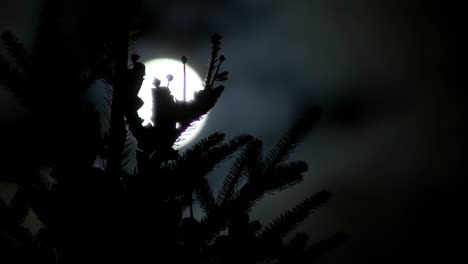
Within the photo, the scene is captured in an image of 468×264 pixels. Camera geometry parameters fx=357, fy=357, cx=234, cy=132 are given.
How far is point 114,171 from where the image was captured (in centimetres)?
128

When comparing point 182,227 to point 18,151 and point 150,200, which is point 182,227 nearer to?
point 150,200

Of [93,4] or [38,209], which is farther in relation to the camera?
[93,4]

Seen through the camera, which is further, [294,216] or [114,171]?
[294,216]

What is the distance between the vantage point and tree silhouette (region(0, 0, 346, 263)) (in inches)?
41.8

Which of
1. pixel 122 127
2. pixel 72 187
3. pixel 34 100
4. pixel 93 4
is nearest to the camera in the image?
pixel 72 187

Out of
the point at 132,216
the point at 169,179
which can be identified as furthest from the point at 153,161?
the point at 132,216

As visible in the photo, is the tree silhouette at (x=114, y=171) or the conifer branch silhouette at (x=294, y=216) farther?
the conifer branch silhouette at (x=294, y=216)

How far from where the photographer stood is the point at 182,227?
4.16ft

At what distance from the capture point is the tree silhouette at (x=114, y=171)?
106cm

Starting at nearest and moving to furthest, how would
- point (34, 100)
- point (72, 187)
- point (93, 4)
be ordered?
point (72, 187), point (34, 100), point (93, 4)

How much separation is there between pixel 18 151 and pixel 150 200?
53 centimetres

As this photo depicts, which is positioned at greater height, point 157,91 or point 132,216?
point 157,91

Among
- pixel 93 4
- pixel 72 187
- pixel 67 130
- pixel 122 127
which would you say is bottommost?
pixel 72 187

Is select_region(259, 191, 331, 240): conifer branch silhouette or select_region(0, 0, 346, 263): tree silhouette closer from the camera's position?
select_region(0, 0, 346, 263): tree silhouette
